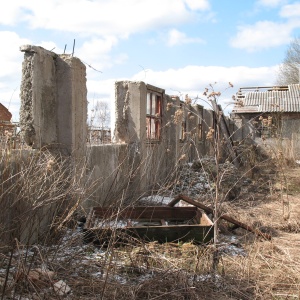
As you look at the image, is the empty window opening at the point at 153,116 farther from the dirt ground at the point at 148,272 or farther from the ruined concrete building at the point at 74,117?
the dirt ground at the point at 148,272

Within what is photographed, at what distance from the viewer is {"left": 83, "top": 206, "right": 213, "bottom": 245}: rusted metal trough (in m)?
4.23

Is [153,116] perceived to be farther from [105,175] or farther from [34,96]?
[34,96]

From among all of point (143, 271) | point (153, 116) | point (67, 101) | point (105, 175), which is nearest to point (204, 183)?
point (153, 116)

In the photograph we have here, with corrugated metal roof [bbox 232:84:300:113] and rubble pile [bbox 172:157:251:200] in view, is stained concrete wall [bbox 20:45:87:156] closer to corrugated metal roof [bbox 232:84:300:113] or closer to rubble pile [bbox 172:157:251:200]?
rubble pile [bbox 172:157:251:200]

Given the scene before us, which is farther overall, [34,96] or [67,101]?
[67,101]

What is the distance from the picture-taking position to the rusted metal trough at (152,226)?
4234mm

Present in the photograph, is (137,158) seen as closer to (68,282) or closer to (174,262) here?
(174,262)

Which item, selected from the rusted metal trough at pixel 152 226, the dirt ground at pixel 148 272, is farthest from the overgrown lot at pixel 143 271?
the rusted metal trough at pixel 152 226

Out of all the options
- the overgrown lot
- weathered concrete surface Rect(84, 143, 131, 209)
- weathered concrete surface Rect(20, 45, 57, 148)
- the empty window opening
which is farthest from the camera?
the empty window opening

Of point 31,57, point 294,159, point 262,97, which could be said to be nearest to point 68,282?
point 31,57

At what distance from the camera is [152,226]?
457cm

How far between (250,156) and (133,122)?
5672 millimetres

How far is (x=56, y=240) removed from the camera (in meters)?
4.11

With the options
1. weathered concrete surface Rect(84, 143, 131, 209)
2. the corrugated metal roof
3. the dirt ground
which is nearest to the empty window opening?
weathered concrete surface Rect(84, 143, 131, 209)
